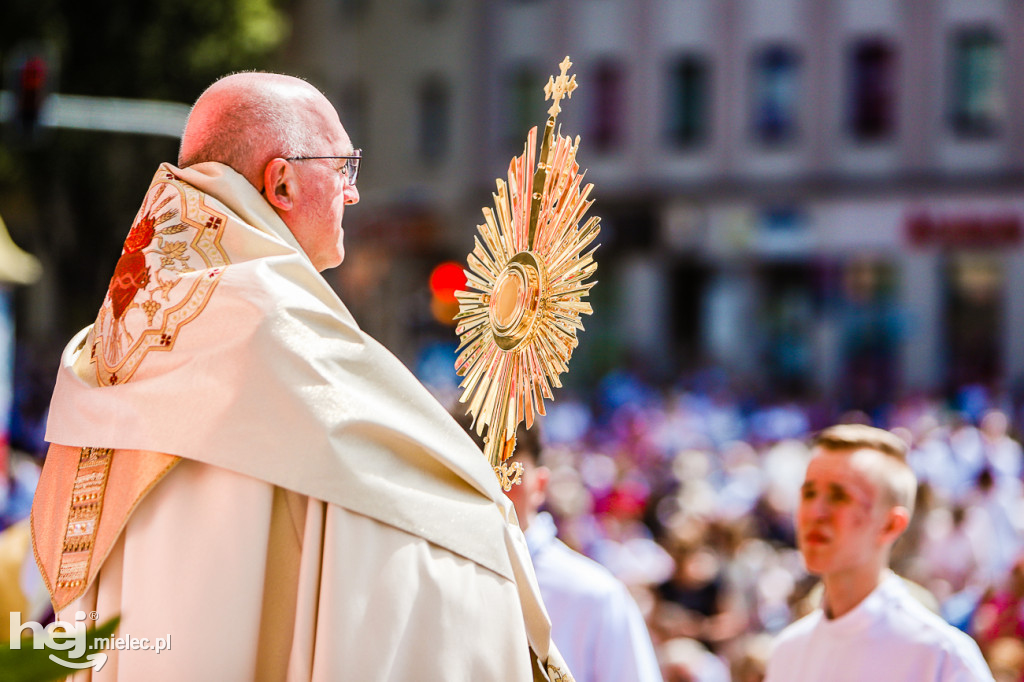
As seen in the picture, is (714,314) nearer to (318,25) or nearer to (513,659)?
(318,25)

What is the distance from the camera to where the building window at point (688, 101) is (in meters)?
25.5

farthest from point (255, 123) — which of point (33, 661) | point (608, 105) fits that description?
point (608, 105)

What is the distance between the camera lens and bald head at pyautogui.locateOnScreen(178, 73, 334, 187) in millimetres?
1971

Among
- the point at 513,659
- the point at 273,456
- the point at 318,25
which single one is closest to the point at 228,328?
the point at 273,456

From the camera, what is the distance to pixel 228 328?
1765 millimetres

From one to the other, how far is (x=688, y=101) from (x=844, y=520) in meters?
23.0

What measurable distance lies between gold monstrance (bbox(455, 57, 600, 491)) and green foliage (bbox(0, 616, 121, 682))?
1271mm

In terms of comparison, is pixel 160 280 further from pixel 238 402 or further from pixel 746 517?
pixel 746 517

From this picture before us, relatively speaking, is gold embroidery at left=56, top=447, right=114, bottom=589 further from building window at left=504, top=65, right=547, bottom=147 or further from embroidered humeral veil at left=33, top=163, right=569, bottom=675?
building window at left=504, top=65, right=547, bottom=147

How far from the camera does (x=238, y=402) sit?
173cm

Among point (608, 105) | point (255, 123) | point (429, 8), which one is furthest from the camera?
point (429, 8)

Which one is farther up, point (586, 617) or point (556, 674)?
point (556, 674)

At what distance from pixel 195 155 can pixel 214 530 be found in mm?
641

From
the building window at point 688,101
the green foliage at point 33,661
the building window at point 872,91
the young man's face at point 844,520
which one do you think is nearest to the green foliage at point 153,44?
the building window at point 688,101
